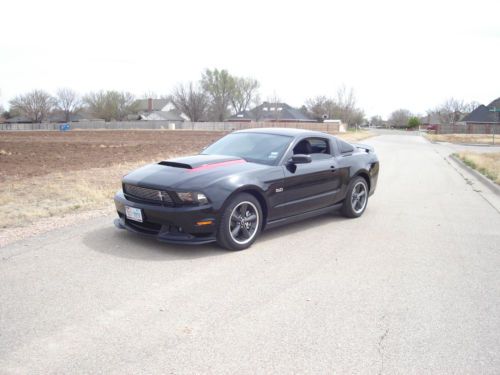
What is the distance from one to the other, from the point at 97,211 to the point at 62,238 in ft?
5.45

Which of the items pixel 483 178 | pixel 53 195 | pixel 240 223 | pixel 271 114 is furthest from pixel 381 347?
pixel 271 114

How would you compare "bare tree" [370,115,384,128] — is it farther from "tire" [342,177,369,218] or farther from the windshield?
the windshield

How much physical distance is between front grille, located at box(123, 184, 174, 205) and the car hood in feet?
0.20

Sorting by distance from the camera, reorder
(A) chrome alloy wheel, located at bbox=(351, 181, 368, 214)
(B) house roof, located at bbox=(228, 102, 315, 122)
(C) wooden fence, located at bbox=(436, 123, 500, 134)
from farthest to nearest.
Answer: (B) house roof, located at bbox=(228, 102, 315, 122) → (C) wooden fence, located at bbox=(436, 123, 500, 134) → (A) chrome alloy wheel, located at bbox=(351, 181, 368, 214)

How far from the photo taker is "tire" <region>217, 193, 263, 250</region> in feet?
16.7

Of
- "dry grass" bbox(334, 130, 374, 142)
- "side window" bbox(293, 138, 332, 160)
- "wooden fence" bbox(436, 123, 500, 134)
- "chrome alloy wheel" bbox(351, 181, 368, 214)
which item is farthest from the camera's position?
"wooden fence" bbox(436, 123, 500, 134)

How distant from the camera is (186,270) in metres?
4.59

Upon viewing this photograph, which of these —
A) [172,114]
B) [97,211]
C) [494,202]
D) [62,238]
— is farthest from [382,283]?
[172,114]

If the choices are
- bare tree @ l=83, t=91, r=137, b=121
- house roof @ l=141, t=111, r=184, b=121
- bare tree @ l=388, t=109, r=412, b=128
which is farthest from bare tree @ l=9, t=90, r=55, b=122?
bare tree @ l=388, t=109, r=412, b=128

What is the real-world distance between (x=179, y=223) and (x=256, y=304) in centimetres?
151

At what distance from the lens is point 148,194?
17.0ft

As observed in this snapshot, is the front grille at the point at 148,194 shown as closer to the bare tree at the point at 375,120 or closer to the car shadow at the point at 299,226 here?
the car shadow at the point at 299,226

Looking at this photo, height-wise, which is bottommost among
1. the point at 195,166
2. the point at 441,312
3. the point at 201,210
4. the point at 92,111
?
the point at 441,312

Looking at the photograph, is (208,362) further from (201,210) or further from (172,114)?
(172,114)
